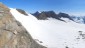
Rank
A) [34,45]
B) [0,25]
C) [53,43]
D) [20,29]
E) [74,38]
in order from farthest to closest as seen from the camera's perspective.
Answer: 1. [74,38]
2. [53,43]
3. [34,45]
4. [20,29]
5. [0,25]

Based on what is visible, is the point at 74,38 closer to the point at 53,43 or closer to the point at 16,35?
the point at 53,43

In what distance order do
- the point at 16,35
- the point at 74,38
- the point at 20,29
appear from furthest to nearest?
the point at 74,38 → the point at 20,29 → the point at 16,35

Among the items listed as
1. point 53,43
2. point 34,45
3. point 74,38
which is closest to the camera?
point 34,45

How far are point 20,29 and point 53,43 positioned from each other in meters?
8.73

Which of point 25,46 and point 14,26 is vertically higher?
point 14,26

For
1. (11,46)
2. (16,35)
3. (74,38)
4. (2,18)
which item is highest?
(74,38)

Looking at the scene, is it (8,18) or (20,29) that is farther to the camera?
(20,29)

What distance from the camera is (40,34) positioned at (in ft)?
117

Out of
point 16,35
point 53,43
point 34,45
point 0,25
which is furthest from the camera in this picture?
point 53,43

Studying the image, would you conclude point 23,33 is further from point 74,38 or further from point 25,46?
point 74,38

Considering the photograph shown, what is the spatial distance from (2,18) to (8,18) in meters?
0.89

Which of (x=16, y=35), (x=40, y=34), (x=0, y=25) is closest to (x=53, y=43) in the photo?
(x=40, y=34)

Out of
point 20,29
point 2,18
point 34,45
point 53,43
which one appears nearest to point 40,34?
point 53,43

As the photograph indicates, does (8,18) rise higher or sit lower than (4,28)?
higher
